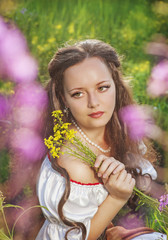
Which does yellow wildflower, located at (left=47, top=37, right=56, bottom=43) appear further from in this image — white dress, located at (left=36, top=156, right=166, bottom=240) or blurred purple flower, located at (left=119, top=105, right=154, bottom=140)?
white dress, located at (left=36, top=156, right=166, bottom=240)

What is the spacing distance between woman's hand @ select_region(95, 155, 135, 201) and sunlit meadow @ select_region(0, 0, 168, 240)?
28 centimetres

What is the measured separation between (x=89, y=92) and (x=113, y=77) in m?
0.23

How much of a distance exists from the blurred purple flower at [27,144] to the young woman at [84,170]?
0.31 meters

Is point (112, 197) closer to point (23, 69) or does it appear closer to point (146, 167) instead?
point (146, 167)

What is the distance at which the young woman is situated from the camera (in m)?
1.41

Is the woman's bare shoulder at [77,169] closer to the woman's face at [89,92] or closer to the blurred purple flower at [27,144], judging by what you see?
the woman's face at [89,92]

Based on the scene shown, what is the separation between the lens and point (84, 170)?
4.74 ft

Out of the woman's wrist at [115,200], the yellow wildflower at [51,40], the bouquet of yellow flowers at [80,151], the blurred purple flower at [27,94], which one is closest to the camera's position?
the bouquet of yellow flowers at [80,151]

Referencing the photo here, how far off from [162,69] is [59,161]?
1484 mm

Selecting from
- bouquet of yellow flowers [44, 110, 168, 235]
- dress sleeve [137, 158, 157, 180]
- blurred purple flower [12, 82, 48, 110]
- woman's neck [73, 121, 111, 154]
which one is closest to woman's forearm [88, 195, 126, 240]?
bouquet of yellow flowers [44, 110, 168, 235]

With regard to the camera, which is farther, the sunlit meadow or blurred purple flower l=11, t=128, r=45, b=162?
the sunlit meadow

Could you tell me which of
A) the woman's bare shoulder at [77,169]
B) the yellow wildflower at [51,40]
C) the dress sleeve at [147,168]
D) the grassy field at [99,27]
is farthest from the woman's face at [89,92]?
the yellow wildflower at [51,40]

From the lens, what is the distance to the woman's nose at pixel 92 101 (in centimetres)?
140

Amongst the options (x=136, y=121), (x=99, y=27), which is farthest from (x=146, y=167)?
(x=99, y=27)
